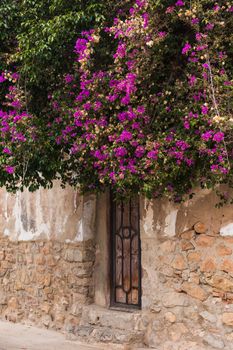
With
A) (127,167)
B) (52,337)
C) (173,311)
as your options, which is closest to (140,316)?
(173,311)

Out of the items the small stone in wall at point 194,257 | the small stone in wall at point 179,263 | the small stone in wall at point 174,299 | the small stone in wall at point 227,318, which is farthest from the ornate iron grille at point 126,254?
the small stone in wall at point 227,318

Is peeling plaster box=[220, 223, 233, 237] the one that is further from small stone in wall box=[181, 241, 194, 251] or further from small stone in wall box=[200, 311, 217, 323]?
small stone in wall box=[200, 311, 217, 323]

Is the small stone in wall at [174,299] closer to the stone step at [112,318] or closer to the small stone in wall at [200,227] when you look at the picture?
the stone step at [112,318]

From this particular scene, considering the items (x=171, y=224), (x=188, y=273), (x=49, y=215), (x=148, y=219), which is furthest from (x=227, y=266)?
(x=49, y=215)

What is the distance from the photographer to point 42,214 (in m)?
10.1

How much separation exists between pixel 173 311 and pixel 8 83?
3.59m

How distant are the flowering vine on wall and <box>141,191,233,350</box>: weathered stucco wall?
41 cm

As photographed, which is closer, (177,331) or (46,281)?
(177,331)

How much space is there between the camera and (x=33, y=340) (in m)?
8.99

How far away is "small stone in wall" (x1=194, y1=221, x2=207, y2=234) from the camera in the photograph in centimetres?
715

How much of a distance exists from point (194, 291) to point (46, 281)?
3303 millimetres

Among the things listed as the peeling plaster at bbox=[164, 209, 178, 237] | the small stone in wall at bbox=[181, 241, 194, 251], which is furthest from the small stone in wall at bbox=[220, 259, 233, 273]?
the peeling plaster at bbox=[164, 209, 178, 237]

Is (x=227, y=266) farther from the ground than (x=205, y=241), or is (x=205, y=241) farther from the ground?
(x=205, y=241)

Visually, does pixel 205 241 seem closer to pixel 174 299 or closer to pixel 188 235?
pixel 188 235
